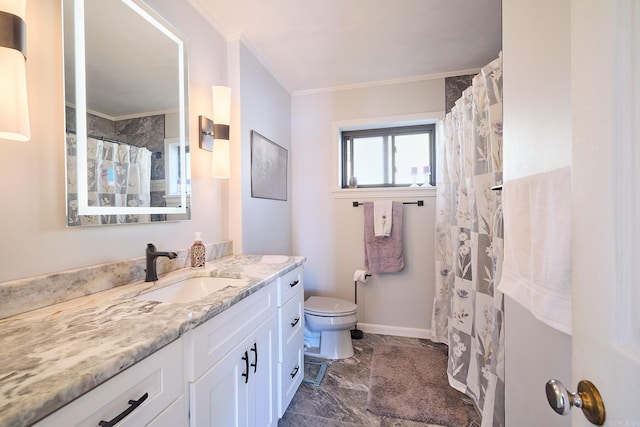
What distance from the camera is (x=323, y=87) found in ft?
8.30

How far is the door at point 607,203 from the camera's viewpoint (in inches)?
13.3

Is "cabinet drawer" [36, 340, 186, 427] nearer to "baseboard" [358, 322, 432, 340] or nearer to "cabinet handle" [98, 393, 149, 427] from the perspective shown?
"cabinet handle" [98, 393, 149, 427]

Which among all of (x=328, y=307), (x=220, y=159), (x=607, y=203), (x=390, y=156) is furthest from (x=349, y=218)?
(x=607, y=203)

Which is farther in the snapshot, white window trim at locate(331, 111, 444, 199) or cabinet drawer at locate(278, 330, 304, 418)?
white window trim at locate(331, 111, 444, 199)

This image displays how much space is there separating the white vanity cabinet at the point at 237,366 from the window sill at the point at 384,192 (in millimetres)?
1412

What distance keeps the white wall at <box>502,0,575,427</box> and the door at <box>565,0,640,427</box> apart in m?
0.31

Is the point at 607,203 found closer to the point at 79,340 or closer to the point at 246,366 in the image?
the point at 79,340

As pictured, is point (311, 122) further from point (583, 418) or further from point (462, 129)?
point (583, 418)

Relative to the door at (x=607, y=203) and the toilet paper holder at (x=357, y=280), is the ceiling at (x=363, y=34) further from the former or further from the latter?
the toilet paper holder at (x=357, y=280)

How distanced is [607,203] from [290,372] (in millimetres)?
1575

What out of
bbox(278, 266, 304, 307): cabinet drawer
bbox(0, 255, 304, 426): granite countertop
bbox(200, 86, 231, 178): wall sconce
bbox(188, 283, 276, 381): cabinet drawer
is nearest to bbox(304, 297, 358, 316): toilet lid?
bbox(278, 266, 304, 307): cabinet drawer

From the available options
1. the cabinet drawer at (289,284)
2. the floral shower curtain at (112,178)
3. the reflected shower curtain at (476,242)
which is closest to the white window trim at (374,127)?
the reflected shower curtain at (476,242)

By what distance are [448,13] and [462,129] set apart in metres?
0.69

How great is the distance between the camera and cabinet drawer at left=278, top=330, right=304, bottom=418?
1385 mm
